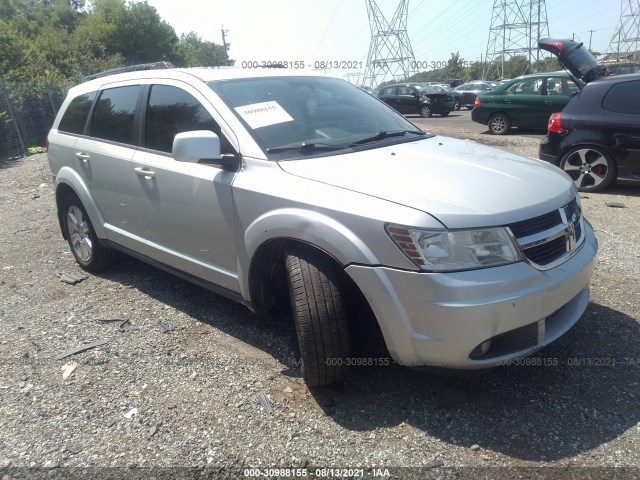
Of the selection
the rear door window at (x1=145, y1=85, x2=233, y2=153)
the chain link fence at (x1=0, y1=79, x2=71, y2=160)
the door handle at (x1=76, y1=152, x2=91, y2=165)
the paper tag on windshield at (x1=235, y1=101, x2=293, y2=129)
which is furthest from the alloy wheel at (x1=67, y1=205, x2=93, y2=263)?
the chain link fence at (x1=0, y1=79, x2=71, y2=160)

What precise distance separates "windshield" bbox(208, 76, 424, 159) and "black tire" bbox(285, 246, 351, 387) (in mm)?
695

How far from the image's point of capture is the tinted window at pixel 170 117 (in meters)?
3.42

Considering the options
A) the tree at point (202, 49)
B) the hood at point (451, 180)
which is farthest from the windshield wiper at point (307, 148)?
the tree at point (202, 49)

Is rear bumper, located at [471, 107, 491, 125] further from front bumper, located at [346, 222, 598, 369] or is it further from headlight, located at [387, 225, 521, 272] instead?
headlight, located at [387, 225, 521, 272]

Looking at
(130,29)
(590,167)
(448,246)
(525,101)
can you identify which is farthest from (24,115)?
(130,29)

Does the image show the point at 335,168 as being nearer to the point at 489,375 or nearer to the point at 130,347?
the point at 489,375

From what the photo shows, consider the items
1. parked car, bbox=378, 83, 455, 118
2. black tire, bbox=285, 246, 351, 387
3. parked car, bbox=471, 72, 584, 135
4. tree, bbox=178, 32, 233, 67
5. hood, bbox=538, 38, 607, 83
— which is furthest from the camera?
tree, bbox=178, 32, 233, 67

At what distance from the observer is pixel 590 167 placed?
7105 mm

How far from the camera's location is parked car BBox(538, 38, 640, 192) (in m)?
6.72

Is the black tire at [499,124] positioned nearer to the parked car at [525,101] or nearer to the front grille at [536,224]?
the parked car at [525,101]

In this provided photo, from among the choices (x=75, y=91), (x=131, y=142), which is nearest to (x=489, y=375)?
(x=131, y=142)

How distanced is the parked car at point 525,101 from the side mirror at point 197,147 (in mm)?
12082

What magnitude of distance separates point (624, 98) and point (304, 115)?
5444mm

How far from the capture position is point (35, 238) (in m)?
6.44
